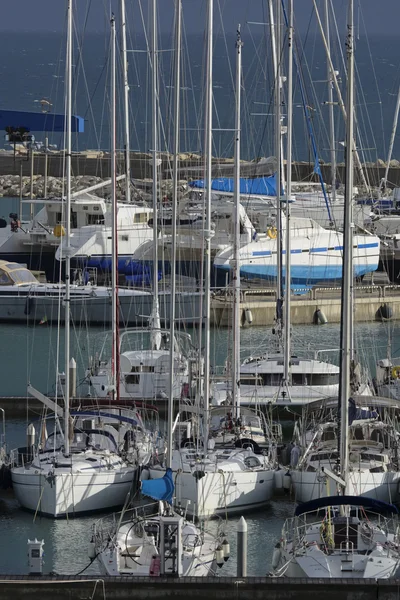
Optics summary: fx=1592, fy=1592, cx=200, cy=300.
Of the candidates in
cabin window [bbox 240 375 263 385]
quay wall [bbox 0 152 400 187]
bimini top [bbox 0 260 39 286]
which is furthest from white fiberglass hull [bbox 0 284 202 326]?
quay wall [bbox 0 152 400 187]

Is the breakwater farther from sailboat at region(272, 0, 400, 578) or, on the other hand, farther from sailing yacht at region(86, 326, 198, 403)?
sailboat at region(272, 0, 400, 578)

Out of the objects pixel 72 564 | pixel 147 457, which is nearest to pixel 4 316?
pixel 147 457

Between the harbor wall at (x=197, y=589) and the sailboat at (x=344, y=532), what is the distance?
→ 1.14 meters

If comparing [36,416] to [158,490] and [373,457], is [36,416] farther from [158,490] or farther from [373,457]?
[158,490]

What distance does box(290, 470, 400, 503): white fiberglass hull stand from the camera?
24719 mm

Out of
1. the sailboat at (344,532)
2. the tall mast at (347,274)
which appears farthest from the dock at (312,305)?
the sailboat at (344,532)

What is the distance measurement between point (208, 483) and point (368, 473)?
8.32ft

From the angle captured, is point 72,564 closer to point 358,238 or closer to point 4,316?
point 4,316

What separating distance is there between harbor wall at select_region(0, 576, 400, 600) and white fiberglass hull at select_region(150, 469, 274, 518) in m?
5.05

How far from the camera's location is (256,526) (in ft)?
82.1

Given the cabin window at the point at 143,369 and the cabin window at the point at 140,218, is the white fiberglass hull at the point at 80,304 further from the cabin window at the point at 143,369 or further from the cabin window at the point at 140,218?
the cabin window at the point at 143,369

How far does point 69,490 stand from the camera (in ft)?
81.4

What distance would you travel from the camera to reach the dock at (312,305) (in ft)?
141

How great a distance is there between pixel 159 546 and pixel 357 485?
5363 mm
